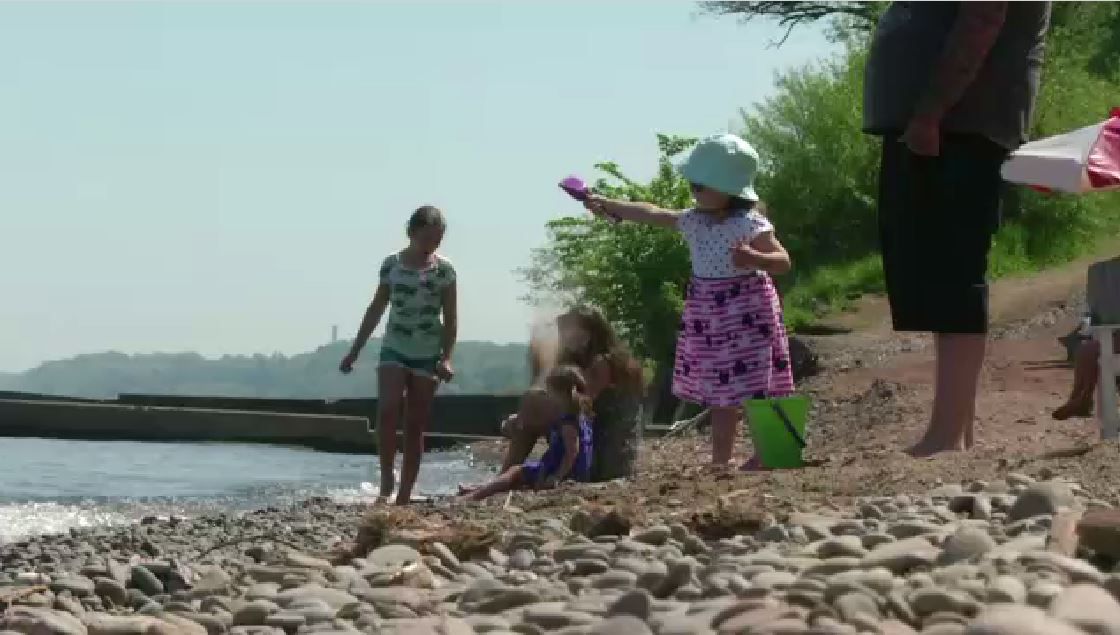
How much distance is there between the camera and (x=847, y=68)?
102ft

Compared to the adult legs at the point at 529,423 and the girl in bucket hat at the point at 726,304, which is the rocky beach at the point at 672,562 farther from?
the adult legs at the point at 529,423

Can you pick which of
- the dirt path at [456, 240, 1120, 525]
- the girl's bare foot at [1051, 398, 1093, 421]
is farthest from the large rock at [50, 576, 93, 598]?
the girl's bare foot at [1051, 398, 1093, 421]

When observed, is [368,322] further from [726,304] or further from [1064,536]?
[1064,536]

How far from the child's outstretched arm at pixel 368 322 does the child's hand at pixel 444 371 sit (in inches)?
17.9

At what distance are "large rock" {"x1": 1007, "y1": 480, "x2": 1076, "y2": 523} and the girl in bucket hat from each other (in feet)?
8.90

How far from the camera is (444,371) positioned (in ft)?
30.2

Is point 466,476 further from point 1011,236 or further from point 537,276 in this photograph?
point 1011,236

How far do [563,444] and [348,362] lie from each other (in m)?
1.68

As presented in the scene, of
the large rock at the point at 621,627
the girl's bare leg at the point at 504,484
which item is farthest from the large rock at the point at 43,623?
the girl's bare leg at the point at 504,484

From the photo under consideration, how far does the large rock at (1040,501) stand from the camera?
4711 mm

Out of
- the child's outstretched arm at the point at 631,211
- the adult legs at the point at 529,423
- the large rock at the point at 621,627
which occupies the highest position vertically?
the child's outstretched arm at the point at 631,211

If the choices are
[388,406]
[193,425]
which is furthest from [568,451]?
[193,425]

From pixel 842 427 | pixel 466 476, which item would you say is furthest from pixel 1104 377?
pixel 466 476

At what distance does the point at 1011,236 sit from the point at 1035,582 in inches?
957
